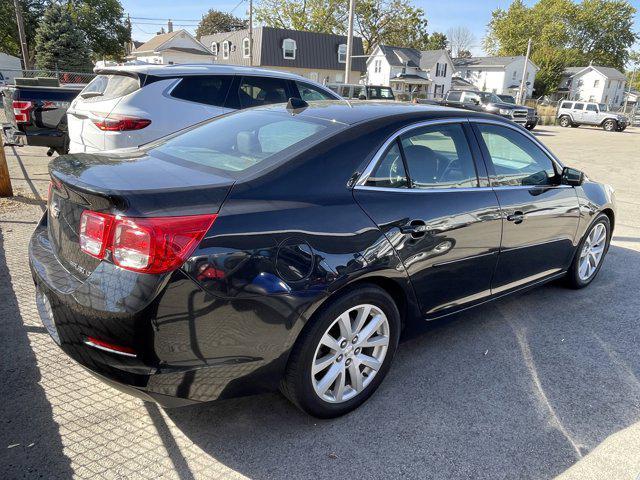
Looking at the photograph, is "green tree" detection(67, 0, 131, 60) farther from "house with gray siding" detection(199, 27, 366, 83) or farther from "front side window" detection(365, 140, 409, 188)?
"front side window" detection(365, 140, 409, 188)

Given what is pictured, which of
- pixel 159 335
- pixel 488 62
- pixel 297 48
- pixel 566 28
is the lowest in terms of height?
pixel 159 335

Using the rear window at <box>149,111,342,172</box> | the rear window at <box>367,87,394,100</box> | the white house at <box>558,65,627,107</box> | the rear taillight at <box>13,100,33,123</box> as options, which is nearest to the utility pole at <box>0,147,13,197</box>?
the rear taillight at <box>13,100,33,123</box>

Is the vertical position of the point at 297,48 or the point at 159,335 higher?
the point at 297,48

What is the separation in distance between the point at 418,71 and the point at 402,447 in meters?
60.5

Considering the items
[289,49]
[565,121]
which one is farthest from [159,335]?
[289,49]

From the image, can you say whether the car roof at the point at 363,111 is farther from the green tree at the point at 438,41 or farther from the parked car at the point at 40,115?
the green tree at the point at 438,41

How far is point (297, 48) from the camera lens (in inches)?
1850

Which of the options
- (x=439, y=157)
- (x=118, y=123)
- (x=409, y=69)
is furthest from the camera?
(x=409, y=69)

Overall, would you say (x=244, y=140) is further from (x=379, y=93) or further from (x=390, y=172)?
(x=379, y=93)

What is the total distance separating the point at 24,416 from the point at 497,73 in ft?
243

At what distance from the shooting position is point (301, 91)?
720 centimetres

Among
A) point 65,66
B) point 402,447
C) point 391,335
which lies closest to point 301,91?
point 391,335

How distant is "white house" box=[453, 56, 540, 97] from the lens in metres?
66.6

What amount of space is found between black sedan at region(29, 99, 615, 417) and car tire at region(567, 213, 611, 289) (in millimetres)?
1301
